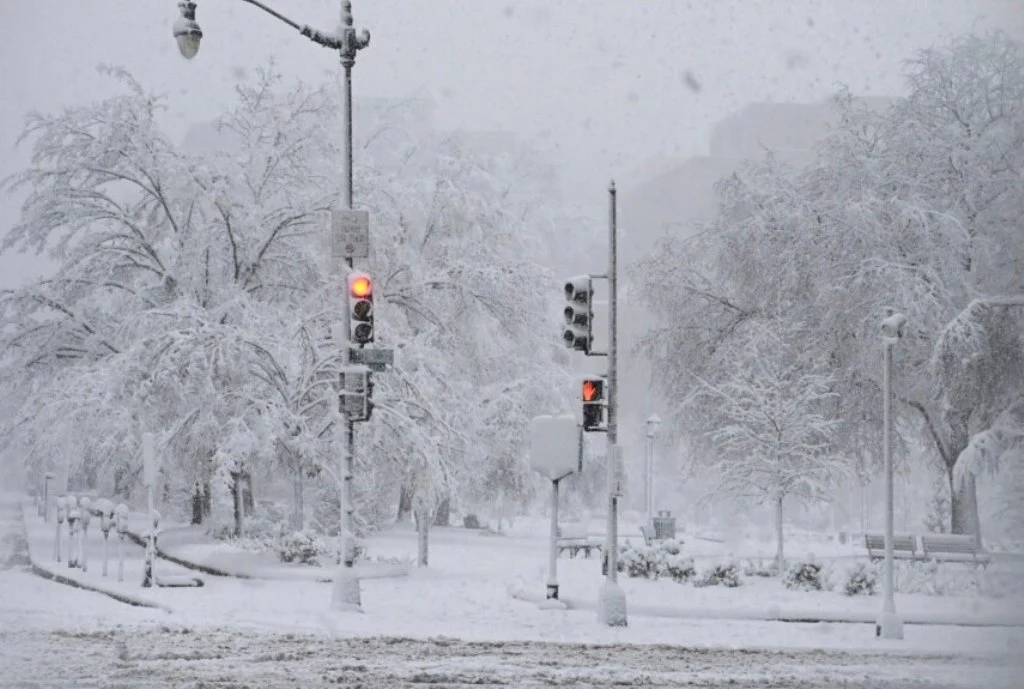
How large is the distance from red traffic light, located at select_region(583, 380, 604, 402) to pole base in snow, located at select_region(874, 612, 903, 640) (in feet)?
15.4

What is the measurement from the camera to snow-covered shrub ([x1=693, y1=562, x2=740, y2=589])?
2400 cm

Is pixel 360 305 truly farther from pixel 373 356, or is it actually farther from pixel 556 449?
pixel 556 449

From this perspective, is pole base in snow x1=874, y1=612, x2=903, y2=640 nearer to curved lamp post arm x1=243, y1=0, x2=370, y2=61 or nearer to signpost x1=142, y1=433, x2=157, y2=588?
curved lamp post arm x1=243, y1=0, x2=370, y2=61

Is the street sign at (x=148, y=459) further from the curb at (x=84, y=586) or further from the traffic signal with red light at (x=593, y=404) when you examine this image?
the traffic signal with red light at (x=593, y=404)

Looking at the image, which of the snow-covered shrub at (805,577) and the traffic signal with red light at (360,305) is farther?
the snow-covered shrub at (805,577)

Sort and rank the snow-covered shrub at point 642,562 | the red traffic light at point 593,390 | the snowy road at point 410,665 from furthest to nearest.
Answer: the snow-covered shrub at point 642,562, the red traffic light at point 593,390, the snowy road at point 410,665

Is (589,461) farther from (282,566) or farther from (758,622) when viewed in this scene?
(758,622)

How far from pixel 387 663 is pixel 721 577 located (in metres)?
12.1

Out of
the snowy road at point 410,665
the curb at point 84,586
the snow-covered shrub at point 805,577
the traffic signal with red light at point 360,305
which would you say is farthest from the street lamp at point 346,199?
the snow-covered shrub at point 805,577

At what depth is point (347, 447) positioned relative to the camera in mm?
18688

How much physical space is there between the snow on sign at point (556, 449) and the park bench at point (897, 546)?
9.65 m

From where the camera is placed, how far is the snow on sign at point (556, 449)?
68.0ft

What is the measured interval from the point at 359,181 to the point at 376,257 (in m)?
1.79

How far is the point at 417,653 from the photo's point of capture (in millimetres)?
14133
